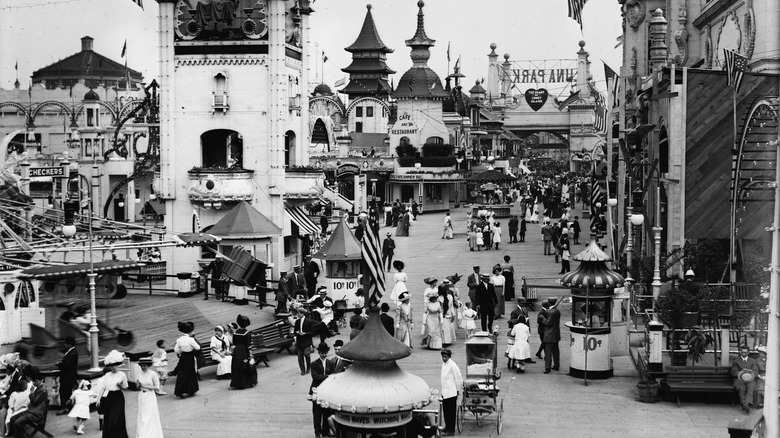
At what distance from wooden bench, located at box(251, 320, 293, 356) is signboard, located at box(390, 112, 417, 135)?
62058 mm

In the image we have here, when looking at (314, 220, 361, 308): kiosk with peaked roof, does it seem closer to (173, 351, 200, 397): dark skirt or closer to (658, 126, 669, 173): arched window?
(658, 126, 669, 173): arched window

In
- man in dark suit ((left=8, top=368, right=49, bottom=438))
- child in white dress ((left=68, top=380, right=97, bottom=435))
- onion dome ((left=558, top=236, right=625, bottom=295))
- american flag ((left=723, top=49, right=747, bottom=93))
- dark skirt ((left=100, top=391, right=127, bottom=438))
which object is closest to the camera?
dark skirt ((left=100, top=391, right=127, bottom=438))

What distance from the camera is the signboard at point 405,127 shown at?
285 ft

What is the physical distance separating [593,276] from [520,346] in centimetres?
198

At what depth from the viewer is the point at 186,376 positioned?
67.8ft

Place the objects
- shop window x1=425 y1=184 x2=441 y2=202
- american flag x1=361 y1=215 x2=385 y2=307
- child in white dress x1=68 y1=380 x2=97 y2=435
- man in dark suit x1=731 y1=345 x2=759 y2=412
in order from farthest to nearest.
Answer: shop window x1=425 y1=184 x2=441 y2=202, american flag x1=361 y1=215 x2=385 y2=307, man in dark suit x1=731 y1=345 x2=759 y2=412, child in white dress x1=68 y1=380 x2=97 y2=435

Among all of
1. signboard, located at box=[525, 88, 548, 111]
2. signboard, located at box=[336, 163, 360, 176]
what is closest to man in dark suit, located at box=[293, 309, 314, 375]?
signboard, located at box=[336, 163, 360, 176]

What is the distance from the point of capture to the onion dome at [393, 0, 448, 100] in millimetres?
87812

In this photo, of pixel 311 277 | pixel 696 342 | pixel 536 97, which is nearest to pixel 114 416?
pixel 696 342

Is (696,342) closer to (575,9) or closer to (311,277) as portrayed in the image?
(575,9)

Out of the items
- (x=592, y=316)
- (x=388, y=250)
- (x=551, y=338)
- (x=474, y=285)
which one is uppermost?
(x=388, y=250)

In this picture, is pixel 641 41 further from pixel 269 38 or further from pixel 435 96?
pixel 435 96

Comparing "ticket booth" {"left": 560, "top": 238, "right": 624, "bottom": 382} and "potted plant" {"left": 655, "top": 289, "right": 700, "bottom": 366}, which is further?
"ticket booth" {"left": 560, "top": 238, "right": 624, "bottom": 382}

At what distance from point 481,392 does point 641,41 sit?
29878 millimetres
